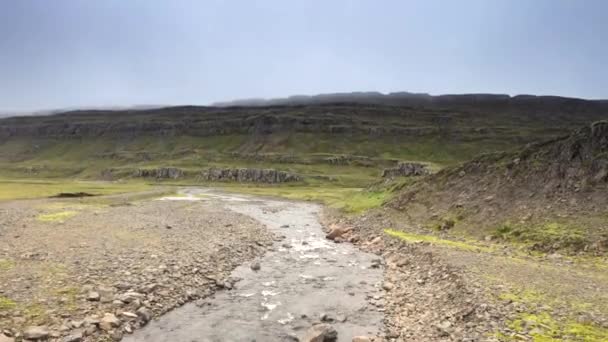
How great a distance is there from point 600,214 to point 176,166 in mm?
169582

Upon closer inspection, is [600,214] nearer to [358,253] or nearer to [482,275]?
[482,275]

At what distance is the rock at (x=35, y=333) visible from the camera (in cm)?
1577

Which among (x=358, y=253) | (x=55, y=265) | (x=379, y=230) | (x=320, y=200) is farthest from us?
(x=320, y=200)

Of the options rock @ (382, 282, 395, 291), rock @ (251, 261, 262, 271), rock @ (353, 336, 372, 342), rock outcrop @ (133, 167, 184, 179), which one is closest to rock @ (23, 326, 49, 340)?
rock @ (353, 336, 372, 342)

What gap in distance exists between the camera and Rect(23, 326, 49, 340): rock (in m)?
15.8

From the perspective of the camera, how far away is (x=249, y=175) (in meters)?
159

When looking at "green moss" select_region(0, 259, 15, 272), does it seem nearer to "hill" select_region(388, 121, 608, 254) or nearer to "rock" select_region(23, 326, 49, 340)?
"rock" select_region(23, 326, 49, 340)

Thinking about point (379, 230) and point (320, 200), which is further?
point (320, 200)

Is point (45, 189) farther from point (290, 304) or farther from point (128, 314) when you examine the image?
point (128, 314)

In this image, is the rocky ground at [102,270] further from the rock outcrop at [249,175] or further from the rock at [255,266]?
the rock outcrop at [249,175]

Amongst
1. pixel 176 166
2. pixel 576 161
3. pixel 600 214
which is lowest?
pixel 176 166

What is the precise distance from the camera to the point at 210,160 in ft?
652

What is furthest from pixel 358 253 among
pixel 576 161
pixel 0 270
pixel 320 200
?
pixel 320 200

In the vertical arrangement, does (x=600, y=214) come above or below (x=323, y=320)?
above
